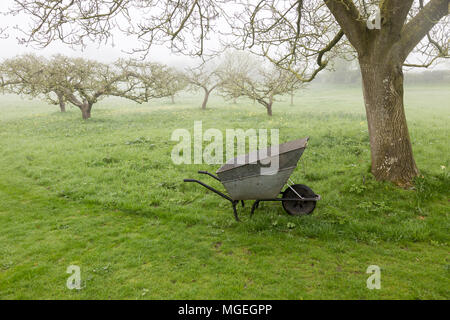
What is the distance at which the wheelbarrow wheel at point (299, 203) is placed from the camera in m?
4.64

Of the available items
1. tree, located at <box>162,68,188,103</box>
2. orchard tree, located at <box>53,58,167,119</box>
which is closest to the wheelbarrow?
orchard tree, located at <box>53,58,167,119</box>

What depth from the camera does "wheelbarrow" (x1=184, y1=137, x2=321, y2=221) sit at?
4.09 meters

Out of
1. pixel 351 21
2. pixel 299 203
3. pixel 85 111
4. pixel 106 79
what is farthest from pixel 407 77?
pixel 299 203

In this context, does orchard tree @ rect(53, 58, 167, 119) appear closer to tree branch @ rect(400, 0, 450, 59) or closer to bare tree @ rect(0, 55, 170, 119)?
bare tree @ rect(0, 55, 170, 119)

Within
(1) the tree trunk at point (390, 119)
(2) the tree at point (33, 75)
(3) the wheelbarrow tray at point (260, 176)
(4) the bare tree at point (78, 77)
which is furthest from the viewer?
(4) the bare tree at point (78, 77)

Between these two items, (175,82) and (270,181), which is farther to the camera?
(175,82)

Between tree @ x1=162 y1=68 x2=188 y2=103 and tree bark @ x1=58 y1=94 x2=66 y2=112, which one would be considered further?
tree @ x1=162 y1=68 x2=188 y2=103

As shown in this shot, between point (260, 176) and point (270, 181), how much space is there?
20cm

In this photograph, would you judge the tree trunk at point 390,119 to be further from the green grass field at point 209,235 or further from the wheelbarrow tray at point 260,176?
the wheelbarrow tray at point 260,176

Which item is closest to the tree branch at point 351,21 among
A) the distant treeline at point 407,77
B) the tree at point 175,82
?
the tree at point 175,82

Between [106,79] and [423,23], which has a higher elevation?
[106,79]

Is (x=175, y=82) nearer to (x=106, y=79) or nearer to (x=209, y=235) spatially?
(x=106, y=79)

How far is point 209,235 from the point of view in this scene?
440 centimetres

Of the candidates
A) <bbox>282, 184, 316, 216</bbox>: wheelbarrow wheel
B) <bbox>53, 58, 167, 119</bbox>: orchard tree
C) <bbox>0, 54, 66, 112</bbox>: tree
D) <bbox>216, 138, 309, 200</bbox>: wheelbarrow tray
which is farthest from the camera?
<bbox>53, 58, 167, 119</bbox>: orchard tree
